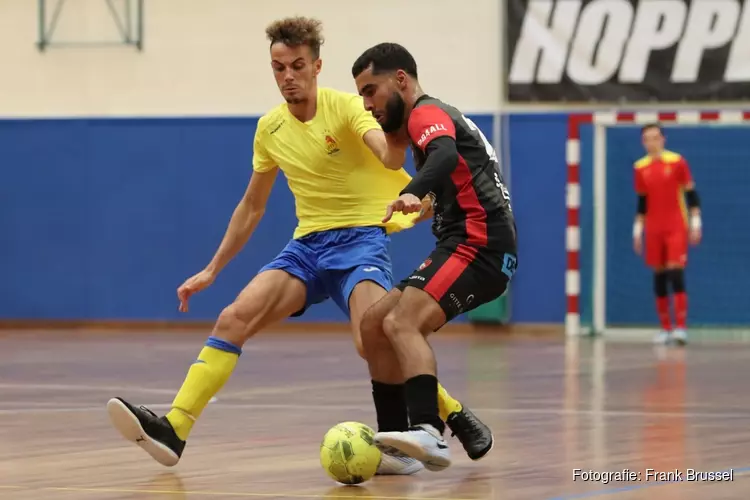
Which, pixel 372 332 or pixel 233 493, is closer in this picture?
pixel 233 493

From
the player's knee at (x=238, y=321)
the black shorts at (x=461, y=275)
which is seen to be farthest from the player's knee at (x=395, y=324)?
the player's knee at (x=238, y=321)

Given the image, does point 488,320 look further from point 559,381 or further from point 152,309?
point 559,381

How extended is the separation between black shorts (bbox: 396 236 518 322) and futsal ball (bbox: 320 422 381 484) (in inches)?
25.7

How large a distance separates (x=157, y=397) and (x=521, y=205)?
8.60 meters

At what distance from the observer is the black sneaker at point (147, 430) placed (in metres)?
6.45

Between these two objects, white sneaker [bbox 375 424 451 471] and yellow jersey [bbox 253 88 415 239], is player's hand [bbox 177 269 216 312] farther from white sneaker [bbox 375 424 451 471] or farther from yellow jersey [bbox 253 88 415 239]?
white sneaker [bbox 375 424 451 471]

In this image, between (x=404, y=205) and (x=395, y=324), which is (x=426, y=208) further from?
(x=404, y=205)

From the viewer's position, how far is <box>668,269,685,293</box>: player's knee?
16.5 meters

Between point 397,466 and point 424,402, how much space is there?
1.46 feet

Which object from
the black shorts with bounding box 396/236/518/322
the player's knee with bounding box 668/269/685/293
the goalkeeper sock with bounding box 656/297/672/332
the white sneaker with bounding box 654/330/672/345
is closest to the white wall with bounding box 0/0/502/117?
the player's knee with bounding box 668/269/685/293

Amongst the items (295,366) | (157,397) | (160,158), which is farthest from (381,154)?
(160,158)

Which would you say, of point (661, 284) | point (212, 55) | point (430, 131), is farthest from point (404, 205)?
point (212, 55)

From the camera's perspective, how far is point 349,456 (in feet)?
20.3

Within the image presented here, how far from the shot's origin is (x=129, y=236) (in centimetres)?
1922
